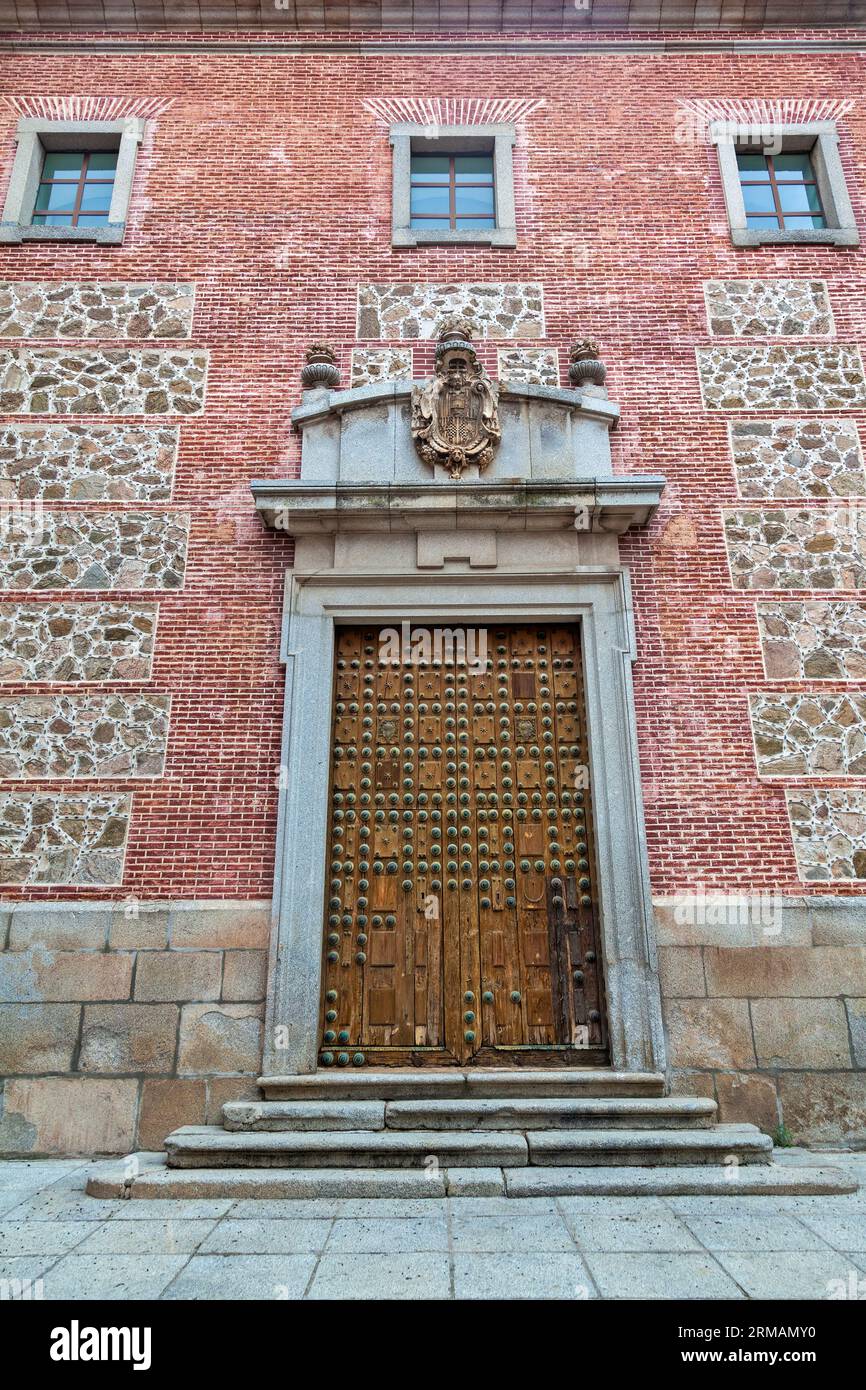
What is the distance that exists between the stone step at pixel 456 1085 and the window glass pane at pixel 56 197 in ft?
25.6

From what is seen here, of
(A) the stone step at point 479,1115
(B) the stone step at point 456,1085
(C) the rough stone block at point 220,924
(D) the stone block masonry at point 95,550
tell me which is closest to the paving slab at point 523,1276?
(A) the stone step at point 479,1115

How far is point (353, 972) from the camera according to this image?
5.78 metres

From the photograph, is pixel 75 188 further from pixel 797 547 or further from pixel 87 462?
pixel 797 547

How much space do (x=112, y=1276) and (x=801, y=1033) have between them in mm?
4305

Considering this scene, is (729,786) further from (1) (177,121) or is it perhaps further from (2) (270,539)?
(1) (177,121)

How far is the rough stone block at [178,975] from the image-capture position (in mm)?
5594

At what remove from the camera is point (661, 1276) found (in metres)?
3.34

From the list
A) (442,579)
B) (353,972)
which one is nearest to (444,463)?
(442,579)

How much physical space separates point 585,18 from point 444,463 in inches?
212

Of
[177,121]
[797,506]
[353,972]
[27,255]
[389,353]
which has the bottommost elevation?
[353,972]

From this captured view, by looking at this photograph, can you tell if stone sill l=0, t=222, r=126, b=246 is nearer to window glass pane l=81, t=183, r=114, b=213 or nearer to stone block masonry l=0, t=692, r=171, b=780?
window glass pane l=81, t=183, r=114, b=213

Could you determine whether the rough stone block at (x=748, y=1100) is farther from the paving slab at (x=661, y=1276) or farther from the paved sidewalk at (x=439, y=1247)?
the paving slab at (x=661, y=1276)

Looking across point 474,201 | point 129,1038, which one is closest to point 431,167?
point 474,201

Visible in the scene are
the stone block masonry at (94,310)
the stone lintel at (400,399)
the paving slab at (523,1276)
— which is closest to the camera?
the paving slab at (523,1276)
